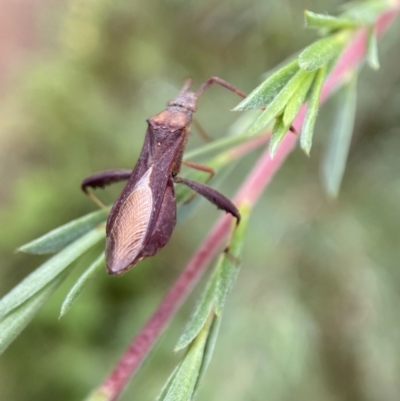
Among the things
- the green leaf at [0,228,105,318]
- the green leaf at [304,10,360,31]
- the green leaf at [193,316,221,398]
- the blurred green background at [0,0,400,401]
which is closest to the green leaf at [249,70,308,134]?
the green leaf at [304,10,360,31]

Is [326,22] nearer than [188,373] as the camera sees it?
No

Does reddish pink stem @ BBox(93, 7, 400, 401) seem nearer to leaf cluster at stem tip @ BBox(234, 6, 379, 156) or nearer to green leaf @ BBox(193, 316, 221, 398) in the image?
green leaf @ BBox(193, 316, 221, 398)

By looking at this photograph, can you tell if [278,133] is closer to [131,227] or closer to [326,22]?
[326,22]

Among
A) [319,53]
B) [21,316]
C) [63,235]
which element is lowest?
[21,316]

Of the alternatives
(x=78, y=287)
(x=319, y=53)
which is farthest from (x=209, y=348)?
(x=319, y=53)

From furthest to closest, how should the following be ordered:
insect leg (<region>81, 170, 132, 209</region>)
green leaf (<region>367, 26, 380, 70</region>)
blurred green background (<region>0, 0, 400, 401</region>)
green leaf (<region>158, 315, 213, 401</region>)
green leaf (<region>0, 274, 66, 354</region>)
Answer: blurred green background (<region>0, 0, 400, 401</region>) < insect leg (<region>81, 170, 132, 209</region>) < green leaf (<region>367, 26, 380, 70</region>) < green leaf (<region>0, 274, 66, 354</region>) < green leaf (<region>158, 315, 213, 401</region>)

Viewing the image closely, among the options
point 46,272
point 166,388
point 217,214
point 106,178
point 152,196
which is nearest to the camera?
point 166,388

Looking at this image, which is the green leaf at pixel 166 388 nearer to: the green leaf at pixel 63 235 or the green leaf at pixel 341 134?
the green leaf at pixel 63 235

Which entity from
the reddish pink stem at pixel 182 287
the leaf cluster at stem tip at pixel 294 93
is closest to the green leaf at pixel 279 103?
the leaf cluster at stem tip at pixel 294 93
